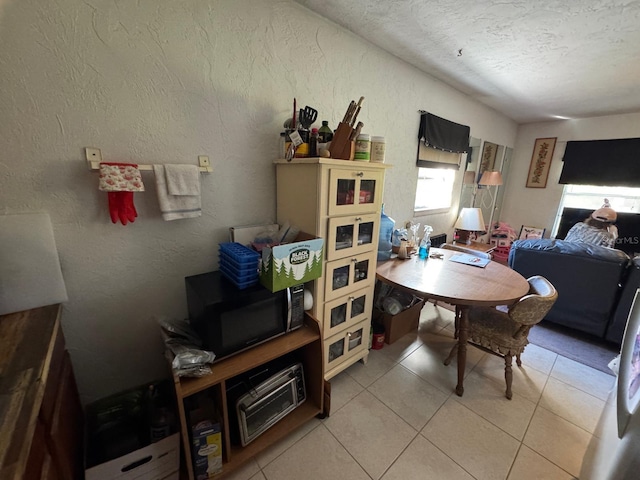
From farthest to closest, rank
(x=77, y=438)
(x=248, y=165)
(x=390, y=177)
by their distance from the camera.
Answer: (x=390, y=177) → (x=248, y=165) → (x=77, y=438)

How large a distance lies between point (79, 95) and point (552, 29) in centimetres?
268

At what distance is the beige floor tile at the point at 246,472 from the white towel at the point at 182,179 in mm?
1395

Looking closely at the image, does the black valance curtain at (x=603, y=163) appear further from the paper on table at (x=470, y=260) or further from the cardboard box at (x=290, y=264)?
the cardboard box at (x=290, y=264)

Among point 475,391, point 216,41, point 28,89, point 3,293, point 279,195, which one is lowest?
point 475,391

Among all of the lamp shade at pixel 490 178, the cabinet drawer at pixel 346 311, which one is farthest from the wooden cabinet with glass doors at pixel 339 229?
the lamp shade at pixel 490 178

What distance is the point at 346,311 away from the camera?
1.73 metres

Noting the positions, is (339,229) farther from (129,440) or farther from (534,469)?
(534,469)

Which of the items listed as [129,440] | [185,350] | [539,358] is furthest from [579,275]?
[129,440]

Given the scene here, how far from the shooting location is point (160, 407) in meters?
1.27

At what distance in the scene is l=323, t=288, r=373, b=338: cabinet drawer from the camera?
5.33 feet

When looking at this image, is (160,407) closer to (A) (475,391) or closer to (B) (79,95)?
(B) (79,95)

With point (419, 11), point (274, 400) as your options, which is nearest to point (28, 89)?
point (274, 400)

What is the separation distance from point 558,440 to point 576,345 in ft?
4.25

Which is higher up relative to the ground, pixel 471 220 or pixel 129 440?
pixel 471 220
